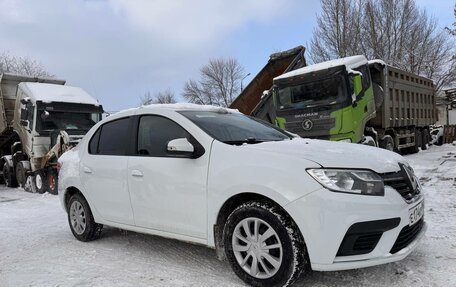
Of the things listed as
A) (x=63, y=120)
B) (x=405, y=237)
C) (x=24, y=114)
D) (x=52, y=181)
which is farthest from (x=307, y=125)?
(x=24, y=114)

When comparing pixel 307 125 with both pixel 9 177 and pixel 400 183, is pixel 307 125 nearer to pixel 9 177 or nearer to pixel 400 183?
pixel 400 183

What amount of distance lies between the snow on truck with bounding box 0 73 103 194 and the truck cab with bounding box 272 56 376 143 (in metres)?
5.66

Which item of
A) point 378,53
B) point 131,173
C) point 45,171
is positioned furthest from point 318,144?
point 378,53

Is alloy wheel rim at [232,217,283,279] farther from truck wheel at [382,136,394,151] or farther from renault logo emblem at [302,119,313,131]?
truck wheel at [382,136,394,151]

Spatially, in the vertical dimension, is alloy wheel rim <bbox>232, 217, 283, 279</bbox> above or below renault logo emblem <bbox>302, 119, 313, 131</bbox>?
below

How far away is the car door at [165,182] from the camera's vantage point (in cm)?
388

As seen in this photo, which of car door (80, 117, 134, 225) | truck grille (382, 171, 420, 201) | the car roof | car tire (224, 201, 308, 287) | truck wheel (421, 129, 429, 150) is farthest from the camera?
truck wheel (421, 129, 429, 150)

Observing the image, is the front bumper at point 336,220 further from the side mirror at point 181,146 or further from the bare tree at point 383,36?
the bare tree at point 383,36

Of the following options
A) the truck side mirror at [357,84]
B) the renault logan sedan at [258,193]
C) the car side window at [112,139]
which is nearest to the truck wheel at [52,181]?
the car side window at [112,139]

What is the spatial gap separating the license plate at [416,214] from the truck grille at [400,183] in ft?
0.34

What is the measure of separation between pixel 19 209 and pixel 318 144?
7.17 m

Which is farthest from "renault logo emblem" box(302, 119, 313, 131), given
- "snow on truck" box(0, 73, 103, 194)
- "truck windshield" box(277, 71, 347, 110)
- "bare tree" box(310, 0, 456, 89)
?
"bare tree" box(310, 0, 456, 89)

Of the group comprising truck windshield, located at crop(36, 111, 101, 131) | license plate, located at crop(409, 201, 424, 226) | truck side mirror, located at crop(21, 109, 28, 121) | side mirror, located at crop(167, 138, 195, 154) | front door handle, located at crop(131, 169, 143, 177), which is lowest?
license plate, located at crop(409, 201, 424, 226)

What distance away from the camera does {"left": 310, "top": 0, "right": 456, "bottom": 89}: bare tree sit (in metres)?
28.5
